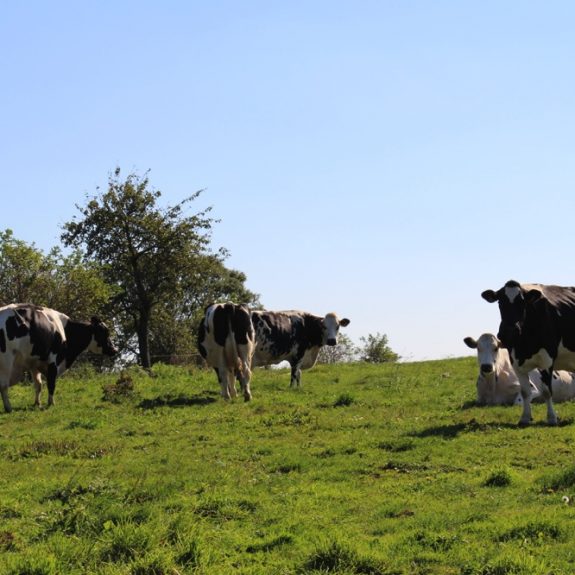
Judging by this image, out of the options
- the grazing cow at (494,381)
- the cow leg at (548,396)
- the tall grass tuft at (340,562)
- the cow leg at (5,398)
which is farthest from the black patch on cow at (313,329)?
the tall grass tuft at (340,562)

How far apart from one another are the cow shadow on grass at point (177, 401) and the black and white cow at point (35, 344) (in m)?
2.88

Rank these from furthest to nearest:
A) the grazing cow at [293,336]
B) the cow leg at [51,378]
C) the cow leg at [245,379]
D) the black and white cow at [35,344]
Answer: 1. the grazing cow at [293,336]
2. the cow leg at [51,378]
3. the cow leg at [245,379]
4. the black and white cow at [35,344]

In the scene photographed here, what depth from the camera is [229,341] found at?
81.0ft

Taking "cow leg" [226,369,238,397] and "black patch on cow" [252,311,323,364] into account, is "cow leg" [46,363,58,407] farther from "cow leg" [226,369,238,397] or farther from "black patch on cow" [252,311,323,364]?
"black patch on cow" [252,311,323,364]

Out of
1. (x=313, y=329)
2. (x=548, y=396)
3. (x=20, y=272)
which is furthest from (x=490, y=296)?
(x=20, y=272)

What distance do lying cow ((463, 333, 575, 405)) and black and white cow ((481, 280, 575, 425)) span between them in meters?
2.15

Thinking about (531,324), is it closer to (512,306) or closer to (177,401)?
(512,306)

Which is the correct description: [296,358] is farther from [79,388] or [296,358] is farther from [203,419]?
[203,419]

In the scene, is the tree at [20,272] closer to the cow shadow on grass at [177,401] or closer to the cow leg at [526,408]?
the cow shadow on grass at [177,401]

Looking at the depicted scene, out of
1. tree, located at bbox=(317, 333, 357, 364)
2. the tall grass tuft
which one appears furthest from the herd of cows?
tree, located at bbox=(317, 333, 357, 364)

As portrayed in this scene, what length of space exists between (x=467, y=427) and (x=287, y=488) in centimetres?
581

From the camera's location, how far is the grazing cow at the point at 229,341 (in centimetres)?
2462

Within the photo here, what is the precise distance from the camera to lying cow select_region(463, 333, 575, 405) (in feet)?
69.4

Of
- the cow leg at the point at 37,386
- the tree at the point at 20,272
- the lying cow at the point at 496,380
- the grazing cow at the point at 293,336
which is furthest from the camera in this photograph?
the tree at the point at 20,272
